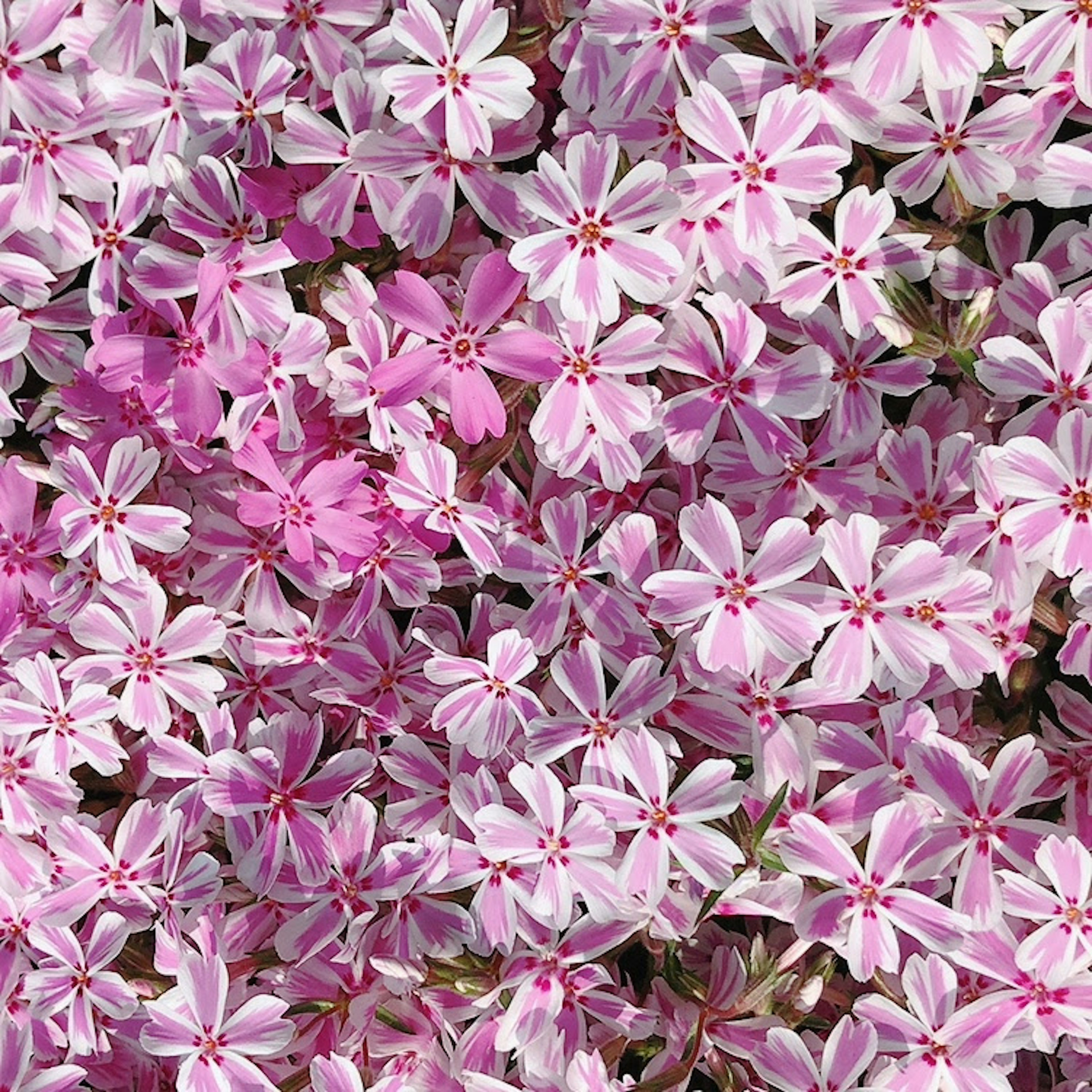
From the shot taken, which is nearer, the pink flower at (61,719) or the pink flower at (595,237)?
the pink flower at (595,237)

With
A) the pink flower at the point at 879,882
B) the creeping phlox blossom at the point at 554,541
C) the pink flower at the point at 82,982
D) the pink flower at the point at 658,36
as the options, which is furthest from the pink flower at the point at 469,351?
the pink flower at the point at 82,982

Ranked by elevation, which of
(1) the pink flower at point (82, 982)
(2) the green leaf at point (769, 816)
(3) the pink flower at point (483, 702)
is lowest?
(1) the pink flower at point (82, 982)

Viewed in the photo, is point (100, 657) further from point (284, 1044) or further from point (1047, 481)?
point (1047, 481)

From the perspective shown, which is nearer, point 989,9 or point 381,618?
point 989,9

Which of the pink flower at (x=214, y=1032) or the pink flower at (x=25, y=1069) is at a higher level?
the pink flower at (x=214, y=1032)

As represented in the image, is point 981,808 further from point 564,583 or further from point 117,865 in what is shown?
point 117,865

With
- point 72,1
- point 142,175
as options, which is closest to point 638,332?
point 142,175

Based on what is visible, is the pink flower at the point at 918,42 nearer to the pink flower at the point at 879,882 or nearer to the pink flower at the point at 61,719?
the pink flower at the point at 879,882
